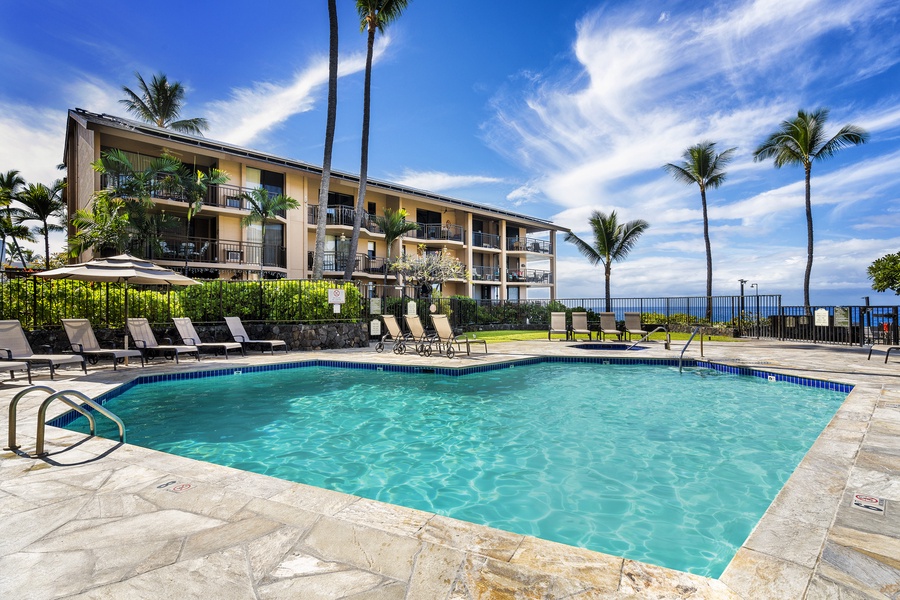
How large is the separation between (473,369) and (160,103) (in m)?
24.7

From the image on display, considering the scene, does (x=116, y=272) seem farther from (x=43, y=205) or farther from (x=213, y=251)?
(x=43, y=205)

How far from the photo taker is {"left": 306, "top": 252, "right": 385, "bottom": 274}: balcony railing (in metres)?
24.0

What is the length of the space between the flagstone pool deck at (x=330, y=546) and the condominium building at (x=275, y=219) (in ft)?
46.1

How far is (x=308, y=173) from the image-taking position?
2252 cm

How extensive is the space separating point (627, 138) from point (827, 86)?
1248 centimetres

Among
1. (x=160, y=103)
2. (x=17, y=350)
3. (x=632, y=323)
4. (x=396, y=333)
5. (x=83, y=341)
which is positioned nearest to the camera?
(x=17, y=350)

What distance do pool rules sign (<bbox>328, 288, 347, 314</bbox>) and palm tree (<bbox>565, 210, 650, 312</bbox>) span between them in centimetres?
1667

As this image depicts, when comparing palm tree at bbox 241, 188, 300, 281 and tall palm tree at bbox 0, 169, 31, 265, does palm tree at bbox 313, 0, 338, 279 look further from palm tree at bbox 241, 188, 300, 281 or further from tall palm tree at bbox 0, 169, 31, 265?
tall palm tree at bbox 0, 169, 31, 265

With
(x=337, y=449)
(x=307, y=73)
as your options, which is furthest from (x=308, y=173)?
(x=337, y=449)

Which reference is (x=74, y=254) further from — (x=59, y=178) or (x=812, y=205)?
(x=812, y=205)

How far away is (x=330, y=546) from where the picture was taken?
2156mm

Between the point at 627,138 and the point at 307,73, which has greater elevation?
the point at 307,73

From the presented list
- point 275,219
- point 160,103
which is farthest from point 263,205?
point 160,103

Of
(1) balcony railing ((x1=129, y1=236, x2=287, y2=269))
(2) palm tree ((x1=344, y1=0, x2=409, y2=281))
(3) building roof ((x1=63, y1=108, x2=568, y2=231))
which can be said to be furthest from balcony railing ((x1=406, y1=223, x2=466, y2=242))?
(2) palm tree ((x1=344, y1=0, x2=409, y2=281))
